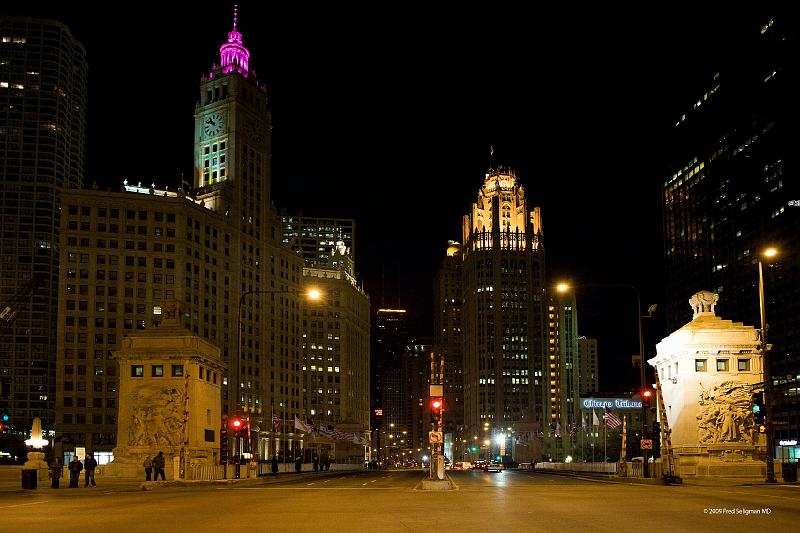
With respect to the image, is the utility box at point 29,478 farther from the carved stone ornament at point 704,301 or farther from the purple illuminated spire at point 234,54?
the purple illuminated spire at point 234,54

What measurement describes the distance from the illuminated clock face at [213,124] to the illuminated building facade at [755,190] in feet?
304

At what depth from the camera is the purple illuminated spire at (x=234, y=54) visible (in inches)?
6811

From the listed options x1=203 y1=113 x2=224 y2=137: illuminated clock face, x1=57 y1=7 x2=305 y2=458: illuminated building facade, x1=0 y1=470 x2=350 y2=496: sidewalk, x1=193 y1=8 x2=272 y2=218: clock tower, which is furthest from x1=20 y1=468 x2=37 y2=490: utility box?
x1=203 y1=113 x2=224 y2=137: illuminated clock face

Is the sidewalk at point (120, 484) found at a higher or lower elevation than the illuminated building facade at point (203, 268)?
lower

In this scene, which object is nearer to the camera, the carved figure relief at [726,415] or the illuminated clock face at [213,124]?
the carved figure relief at [726,415]

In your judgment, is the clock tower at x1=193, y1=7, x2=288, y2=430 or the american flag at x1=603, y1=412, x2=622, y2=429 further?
the clock tower at x1=193, y1=7, x2=288, y2=430

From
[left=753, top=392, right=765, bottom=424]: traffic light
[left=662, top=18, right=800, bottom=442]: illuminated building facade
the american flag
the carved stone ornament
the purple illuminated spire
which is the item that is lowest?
the american flag

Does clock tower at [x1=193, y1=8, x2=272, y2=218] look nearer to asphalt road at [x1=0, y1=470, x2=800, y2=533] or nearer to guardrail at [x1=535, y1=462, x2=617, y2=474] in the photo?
guardrail at [x1=535, y1=462, x2=617, y2=474]

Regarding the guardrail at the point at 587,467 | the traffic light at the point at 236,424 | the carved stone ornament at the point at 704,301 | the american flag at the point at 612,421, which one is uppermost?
the carved stone ornament at the point at 704,301

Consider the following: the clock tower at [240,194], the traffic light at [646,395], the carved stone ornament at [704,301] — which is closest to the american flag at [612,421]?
the carved stone ornament at [704,301]

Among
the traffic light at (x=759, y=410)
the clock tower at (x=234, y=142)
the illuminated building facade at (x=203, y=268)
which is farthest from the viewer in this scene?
the clock tower at (x=234, y=142)

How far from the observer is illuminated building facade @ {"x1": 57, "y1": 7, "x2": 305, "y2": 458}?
5861 inches

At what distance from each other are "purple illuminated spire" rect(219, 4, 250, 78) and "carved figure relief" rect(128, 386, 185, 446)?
401ft

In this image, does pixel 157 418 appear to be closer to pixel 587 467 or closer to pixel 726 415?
pixel 726 415
